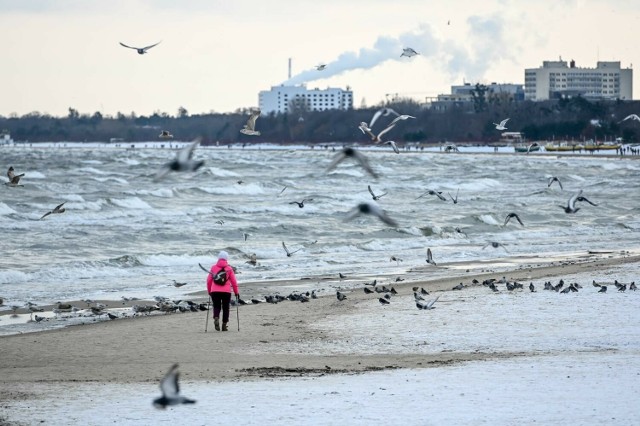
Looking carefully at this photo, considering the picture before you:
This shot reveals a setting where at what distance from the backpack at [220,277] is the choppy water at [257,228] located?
4.91 m

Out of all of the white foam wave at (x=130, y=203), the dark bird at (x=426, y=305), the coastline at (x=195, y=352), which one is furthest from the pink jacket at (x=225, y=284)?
the white foam wave at (x=130, y=203)

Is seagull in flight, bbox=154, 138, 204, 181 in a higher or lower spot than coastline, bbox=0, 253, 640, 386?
higher

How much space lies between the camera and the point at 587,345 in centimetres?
1299

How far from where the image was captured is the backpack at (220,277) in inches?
598

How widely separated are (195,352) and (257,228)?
21.5 meters

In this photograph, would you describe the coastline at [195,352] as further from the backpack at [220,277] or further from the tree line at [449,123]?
the tree line at [449,123]

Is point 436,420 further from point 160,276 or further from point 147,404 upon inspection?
point 160,276

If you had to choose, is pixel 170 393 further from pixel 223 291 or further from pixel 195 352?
pixel 223 291

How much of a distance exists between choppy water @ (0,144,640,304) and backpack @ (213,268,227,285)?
16.1ft

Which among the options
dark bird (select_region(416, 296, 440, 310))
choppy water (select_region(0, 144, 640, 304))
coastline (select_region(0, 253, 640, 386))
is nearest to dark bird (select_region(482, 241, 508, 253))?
choppy water (select_region(0, 144, 640, 304))

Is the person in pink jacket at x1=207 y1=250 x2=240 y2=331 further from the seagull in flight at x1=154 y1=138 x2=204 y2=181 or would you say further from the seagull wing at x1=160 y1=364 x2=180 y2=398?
the seagull wing at x1=160 y1=364 x2=180 y2=398

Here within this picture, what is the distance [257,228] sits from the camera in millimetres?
35156

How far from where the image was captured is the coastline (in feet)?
40.2

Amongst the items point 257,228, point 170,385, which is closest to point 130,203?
point 257,228
